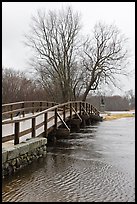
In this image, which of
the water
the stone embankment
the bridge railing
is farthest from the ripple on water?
the bridge railing

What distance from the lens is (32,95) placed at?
33438mm

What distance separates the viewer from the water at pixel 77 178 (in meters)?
4.95

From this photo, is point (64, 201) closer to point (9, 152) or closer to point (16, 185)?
point (16, 185)

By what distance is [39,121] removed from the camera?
13.6 m

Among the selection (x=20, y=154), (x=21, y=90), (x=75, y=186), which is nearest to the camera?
(x=75, y=186)

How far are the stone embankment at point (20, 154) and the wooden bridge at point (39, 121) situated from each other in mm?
351

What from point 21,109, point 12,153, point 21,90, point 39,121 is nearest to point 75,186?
point 12,153

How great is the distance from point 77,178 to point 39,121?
764 centimetres

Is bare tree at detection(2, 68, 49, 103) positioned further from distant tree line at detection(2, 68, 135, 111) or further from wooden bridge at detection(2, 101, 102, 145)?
wooden bridge at detection(2, 101, 102, 145)

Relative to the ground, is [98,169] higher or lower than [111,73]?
lower

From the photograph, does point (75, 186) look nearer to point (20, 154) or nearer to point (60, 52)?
point (20, 154)

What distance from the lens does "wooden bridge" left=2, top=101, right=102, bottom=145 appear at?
762cm

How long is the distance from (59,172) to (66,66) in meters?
23.1

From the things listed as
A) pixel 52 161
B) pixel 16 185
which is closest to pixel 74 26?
pixel 52 161
